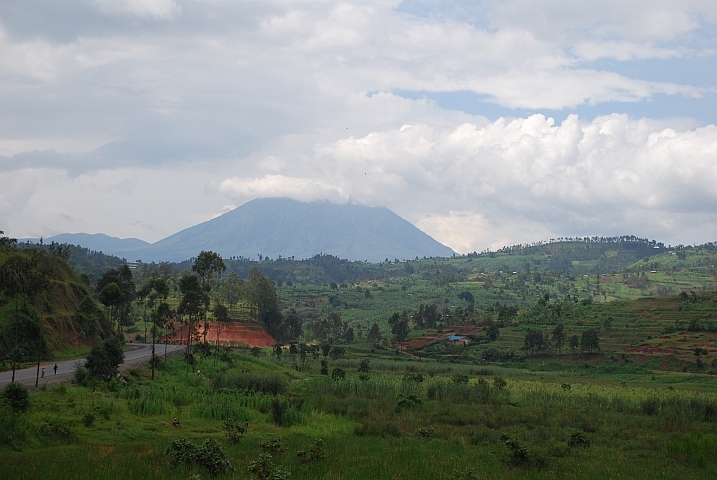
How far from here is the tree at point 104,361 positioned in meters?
37.8

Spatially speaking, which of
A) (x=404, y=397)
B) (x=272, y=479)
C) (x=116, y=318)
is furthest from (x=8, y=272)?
(x=116, y=318)

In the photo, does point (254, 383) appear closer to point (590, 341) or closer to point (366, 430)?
point (366, 430)

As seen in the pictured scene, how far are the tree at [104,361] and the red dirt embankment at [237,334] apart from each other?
56492 millimetres

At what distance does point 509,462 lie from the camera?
2372 cm

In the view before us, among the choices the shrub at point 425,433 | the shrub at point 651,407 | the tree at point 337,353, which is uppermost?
the shrub at point 425,433

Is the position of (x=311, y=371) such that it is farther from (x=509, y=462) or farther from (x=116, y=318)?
(x=509, y=462)

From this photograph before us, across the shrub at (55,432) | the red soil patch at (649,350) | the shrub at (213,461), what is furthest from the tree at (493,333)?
the shrub at (213,461)

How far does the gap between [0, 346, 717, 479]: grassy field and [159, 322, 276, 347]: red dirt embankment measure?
48939mm

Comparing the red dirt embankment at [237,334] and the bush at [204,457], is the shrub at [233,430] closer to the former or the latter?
the bush at [204,457]

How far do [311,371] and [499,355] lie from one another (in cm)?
3291

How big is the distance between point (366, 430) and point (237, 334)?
73.5 m

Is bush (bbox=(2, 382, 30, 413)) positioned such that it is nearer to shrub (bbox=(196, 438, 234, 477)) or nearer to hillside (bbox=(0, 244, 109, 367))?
hillside (bbox=(0, 244, 109, 367))

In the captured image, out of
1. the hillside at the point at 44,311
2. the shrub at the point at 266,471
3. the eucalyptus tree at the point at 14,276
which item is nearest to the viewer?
the shrub at the point at 266,471

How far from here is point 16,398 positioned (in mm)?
25062
